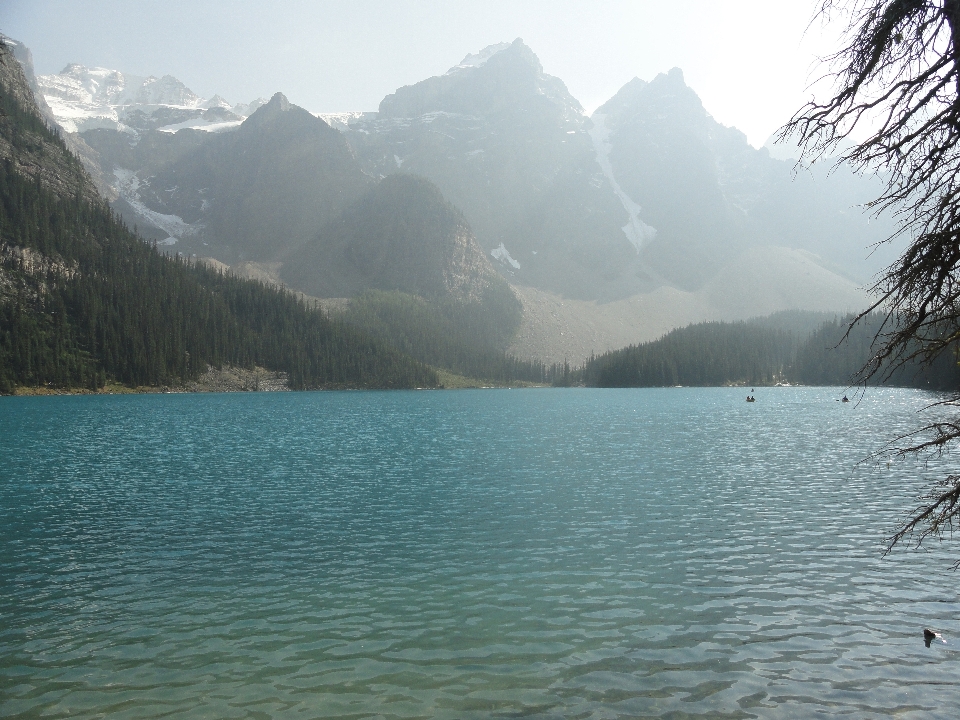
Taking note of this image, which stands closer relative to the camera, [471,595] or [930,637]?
[930,637]

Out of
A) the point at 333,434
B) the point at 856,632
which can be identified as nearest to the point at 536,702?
the point at 856,632

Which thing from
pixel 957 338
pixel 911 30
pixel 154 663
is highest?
pixel 911 30

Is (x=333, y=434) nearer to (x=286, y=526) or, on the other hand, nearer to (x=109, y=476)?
(x=109, y=476)

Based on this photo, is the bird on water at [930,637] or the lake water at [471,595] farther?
the bird on water at [930,637]

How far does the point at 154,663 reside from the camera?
1579cm

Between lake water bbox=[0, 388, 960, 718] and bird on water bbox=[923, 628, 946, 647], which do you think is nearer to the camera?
lake water bbox=[0, 388, 960, 718]

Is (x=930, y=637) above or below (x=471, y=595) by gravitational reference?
above

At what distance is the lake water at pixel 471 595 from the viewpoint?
14.1 meters

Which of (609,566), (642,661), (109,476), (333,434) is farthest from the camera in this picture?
(333,434)

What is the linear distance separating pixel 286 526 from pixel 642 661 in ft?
64.9

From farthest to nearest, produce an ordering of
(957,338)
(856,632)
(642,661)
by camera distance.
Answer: (856,632) → (642,661) → (957,338)

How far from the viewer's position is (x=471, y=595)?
2047 cm

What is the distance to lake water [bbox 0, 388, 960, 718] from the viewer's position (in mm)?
14078

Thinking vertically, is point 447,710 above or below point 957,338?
below
